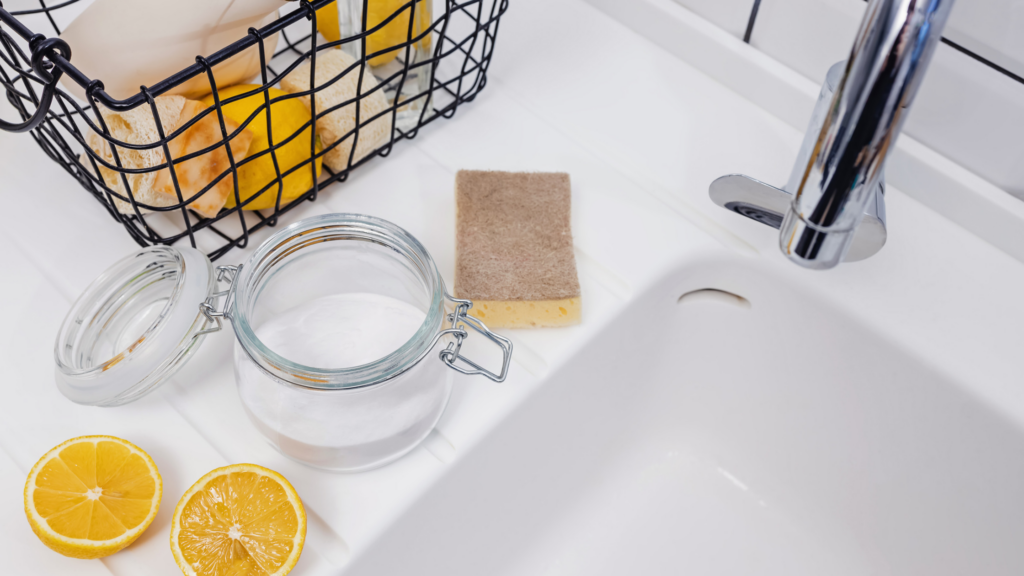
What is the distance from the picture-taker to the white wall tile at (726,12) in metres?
0.64

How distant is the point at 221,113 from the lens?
0.45m

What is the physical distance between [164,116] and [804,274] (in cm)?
47

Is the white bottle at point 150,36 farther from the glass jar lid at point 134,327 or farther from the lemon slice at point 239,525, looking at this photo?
the lemon slice at point 239,525

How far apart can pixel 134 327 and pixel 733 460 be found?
52 centimetres

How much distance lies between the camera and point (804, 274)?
578mm

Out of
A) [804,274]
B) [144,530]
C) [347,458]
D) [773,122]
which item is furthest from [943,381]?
[144,530]

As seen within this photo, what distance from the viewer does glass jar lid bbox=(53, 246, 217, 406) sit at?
0.43 meters

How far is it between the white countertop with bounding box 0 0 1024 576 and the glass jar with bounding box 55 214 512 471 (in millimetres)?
36

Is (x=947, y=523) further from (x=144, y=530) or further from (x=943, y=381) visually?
(x=144, y=530)

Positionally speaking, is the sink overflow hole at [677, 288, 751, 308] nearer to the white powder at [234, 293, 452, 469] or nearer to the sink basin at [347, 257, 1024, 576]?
the sink basin at [347, 257, 1024, 576]

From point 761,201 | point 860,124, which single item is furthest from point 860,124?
point 761,201

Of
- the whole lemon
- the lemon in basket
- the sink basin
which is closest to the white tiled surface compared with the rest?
the sink basin

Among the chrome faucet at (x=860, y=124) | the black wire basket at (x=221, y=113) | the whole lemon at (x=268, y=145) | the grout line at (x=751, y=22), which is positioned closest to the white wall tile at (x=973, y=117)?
the grout line at (x=751, y=22)

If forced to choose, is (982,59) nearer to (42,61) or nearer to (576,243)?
(576,243)
